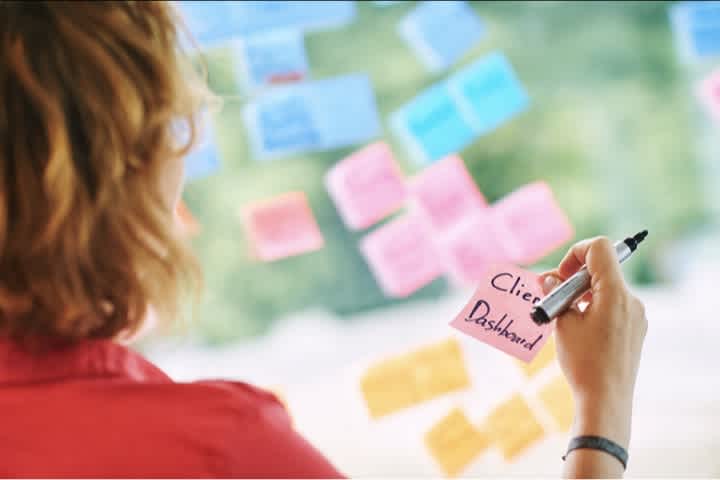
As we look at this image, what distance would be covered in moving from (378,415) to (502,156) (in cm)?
35

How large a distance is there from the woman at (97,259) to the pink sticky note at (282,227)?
41cm

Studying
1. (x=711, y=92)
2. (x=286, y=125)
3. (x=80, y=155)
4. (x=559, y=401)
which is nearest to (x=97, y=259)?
(x=80, y=155)

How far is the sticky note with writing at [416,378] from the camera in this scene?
0.97 m

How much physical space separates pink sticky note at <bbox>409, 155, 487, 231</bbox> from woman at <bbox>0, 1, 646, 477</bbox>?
0.44 meters

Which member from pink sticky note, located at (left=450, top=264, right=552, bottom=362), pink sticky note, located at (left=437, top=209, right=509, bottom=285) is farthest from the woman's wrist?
pink sticky note, located at (left=437, top=209, right=509, bottom=285)

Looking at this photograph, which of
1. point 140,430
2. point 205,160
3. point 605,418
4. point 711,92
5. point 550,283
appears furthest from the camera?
point 205,160

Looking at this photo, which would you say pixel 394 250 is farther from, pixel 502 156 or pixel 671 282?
pixel 671 282

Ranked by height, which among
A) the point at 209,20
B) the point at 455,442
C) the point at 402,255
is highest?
the point at 209,20

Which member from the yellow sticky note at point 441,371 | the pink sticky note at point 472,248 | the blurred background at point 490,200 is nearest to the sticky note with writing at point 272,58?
the blurred background at point 490,200

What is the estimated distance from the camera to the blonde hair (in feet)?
1.75

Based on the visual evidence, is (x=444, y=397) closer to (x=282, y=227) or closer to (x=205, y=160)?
(x=282, y=227)

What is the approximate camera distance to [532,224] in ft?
3.14

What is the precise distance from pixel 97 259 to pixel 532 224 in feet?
1.81

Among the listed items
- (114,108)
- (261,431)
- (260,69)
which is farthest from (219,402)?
(260,69)
